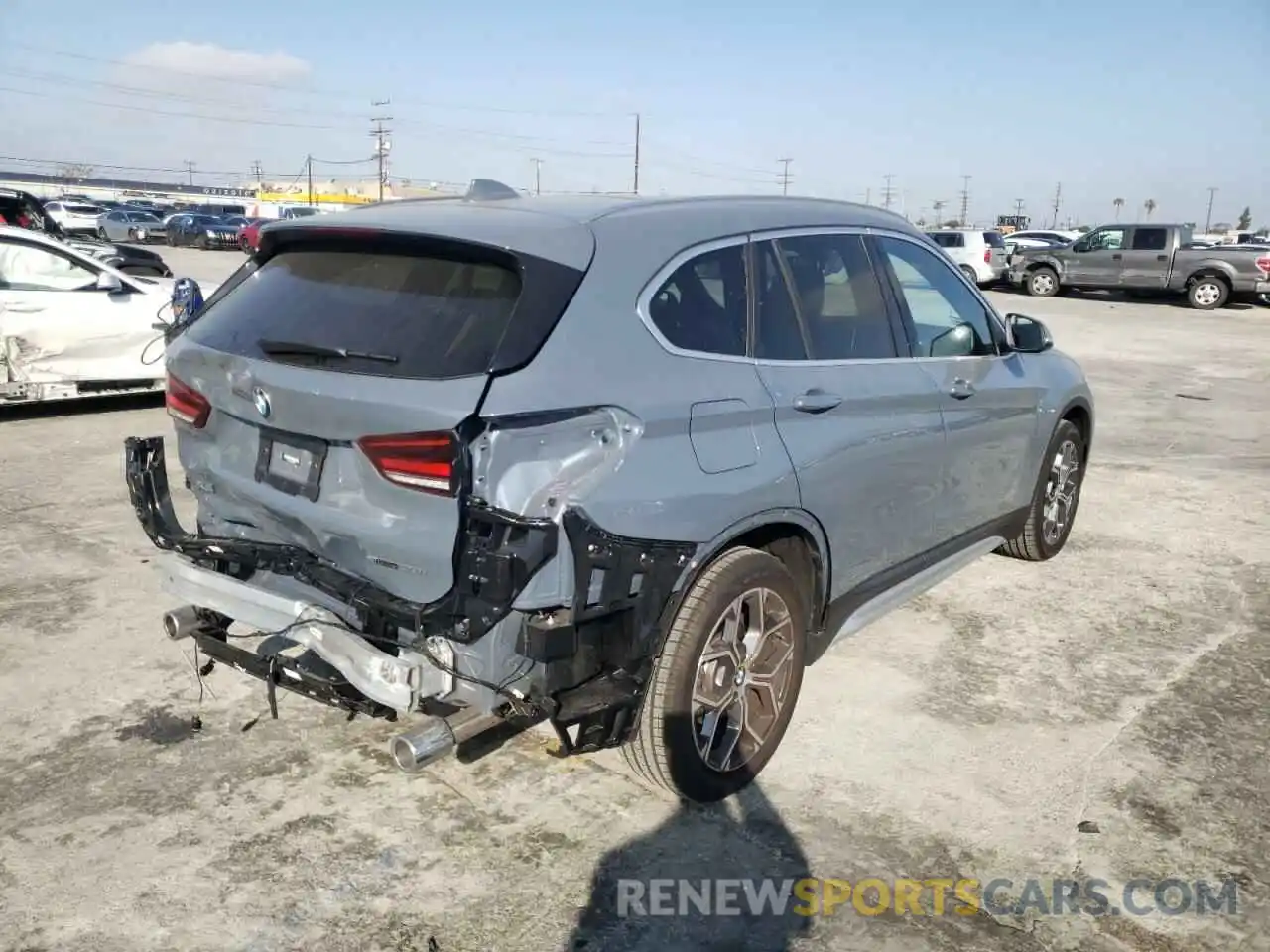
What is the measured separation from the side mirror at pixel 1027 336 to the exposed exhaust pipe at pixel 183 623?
3695 millimetres

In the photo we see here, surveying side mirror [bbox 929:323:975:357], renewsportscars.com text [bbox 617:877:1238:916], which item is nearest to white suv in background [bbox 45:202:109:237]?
side mirror [bbox 929:323:975:357]

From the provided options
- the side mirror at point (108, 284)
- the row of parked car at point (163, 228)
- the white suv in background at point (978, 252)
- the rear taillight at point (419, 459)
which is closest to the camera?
the rear taillight at point (419, 459)

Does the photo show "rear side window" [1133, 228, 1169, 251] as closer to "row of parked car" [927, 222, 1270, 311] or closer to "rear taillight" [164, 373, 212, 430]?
"row of parked car" [927, 222, 1270, 311]

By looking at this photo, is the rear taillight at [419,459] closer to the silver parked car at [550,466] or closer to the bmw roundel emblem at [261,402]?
the silver parked car at [550,466]

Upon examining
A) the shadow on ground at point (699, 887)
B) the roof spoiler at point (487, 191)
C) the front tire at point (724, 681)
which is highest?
the roof spoiler at point (487, 191)

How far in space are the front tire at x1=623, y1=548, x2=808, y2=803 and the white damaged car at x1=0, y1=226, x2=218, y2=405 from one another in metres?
7.25

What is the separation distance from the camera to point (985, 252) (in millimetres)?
27438

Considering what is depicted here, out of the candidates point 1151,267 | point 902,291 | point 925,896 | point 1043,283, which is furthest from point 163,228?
point 925,896

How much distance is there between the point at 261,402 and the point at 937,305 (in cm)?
277

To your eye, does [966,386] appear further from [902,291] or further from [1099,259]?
[1099,259]

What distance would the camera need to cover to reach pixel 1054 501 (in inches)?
220

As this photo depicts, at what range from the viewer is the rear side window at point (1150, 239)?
24203mm

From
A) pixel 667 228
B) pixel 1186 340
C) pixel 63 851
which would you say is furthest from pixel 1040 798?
pixel 1186 340

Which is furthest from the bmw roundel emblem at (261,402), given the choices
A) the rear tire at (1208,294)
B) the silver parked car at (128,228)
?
the silver parked car at (128,228)
